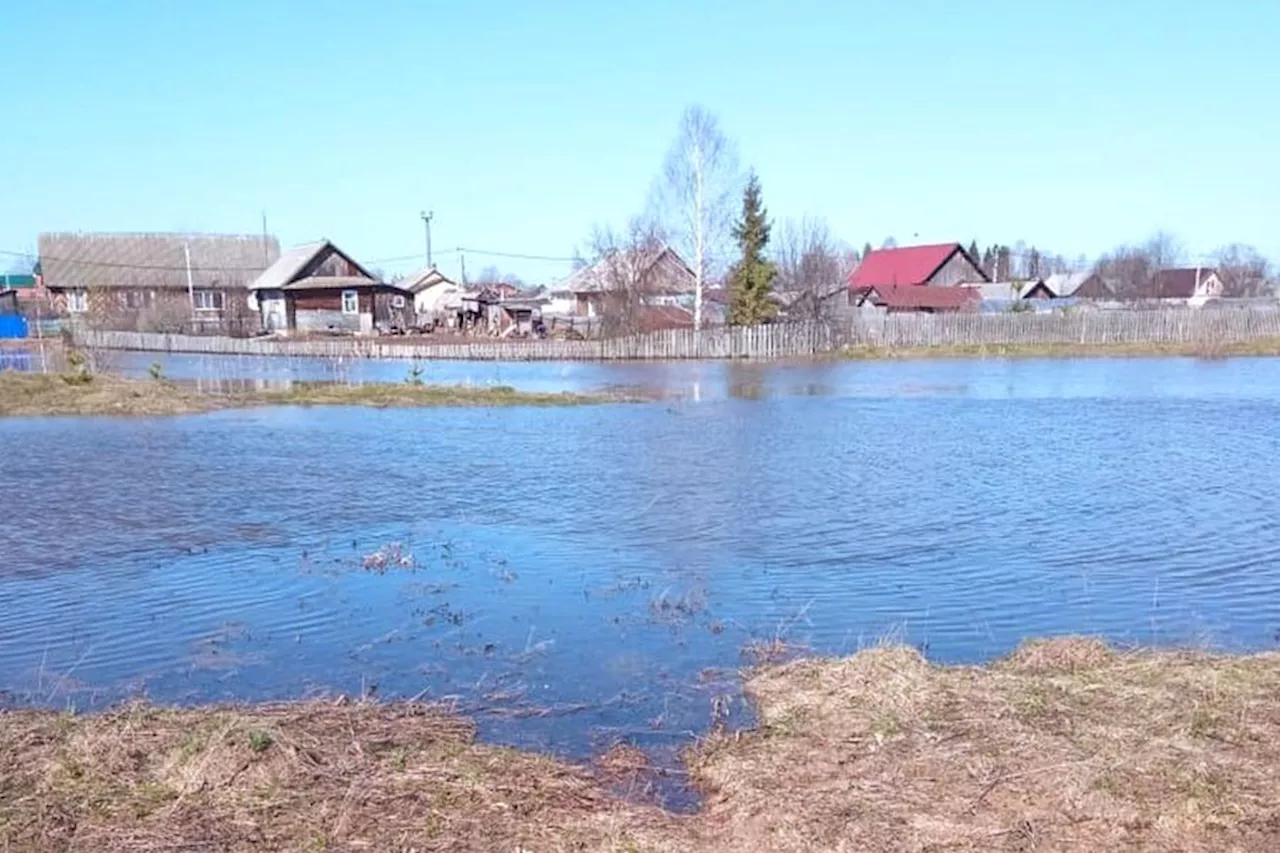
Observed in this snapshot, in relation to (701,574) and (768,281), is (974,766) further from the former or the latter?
(768,281)

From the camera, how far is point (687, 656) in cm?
787

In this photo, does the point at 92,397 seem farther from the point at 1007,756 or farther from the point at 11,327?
the point at 11,327

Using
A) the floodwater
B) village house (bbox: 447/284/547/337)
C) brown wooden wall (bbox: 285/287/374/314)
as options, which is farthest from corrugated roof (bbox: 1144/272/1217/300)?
the floodwater

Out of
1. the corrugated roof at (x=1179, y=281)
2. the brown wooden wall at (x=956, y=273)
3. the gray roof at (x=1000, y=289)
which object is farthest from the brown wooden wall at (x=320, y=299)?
the corrugated roof at (x=1179, y=281)

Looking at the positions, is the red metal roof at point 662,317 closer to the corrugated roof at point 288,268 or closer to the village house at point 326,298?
the village house at point 326,298

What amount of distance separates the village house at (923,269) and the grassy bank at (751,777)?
6901 cm

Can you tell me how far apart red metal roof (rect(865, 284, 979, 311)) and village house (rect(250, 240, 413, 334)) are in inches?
1262

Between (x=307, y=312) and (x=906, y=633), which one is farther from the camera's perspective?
(x=307, y=312)

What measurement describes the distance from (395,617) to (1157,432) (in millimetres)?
17030

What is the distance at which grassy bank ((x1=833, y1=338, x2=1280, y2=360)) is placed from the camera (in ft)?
143

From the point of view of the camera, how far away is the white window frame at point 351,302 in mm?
69625

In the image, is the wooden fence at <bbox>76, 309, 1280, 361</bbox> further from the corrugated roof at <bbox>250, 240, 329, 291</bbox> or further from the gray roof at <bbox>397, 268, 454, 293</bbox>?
the gray roof at <bbox>397, 268, 454, 293</bbox>

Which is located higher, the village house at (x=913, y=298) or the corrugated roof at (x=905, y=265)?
the corrugated roof at (x=905, y=265)

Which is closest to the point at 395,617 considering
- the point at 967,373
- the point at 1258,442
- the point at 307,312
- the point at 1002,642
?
the point at 1002,642
